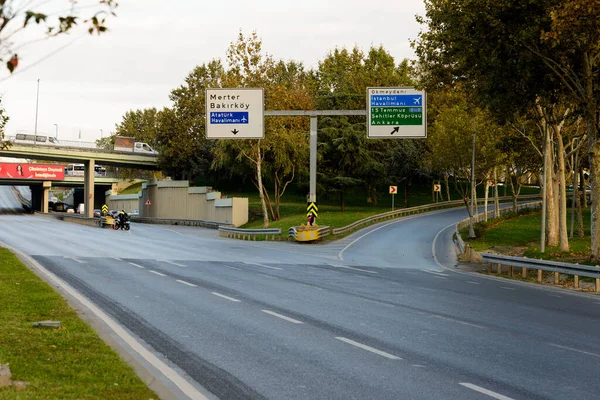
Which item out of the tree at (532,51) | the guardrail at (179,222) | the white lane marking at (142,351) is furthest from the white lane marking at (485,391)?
the guardrail at (179,222)

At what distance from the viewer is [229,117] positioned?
126ft

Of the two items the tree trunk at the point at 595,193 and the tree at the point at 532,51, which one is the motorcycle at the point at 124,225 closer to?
the tree at the point at 532,51

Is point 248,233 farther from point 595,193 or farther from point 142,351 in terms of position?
point 142,351

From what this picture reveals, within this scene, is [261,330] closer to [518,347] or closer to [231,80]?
[518,347]

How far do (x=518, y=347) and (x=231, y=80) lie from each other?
1789 inches

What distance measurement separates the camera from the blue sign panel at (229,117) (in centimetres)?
3834

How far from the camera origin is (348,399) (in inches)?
287

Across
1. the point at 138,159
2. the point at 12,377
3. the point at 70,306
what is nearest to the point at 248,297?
the point at 70,306

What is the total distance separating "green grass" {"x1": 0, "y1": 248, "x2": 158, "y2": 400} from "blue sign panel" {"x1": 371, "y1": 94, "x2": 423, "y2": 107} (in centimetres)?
2596

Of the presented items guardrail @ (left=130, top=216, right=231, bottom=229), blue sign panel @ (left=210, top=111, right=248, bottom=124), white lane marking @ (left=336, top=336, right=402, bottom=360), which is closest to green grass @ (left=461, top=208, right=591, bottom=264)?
Result: blue sign panel @ (left=210, top=111, right=248, bottom=124)

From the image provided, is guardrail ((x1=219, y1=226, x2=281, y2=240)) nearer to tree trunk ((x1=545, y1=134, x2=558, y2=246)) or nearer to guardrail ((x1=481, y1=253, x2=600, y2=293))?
tree trunk ((x1=545, y1=134, x2=558, y2=246))

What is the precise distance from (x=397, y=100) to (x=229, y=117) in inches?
345

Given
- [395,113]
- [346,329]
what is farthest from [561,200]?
[346,329]

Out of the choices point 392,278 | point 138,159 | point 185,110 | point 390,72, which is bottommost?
point 392,278
